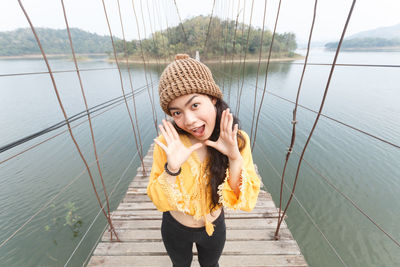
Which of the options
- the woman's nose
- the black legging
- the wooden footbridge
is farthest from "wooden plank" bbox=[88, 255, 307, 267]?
the woman's nose

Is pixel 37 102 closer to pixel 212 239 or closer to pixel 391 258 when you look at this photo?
pixel 212 239

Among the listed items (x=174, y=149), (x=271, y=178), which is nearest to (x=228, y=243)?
(x=174, y=149)

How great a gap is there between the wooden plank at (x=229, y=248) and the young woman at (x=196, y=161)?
64 cm

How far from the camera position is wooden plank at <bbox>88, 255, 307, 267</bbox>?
51.2 inches

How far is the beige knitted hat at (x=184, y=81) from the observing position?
72 cm

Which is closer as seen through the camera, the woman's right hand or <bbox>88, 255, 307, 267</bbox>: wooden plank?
the woman's right hand

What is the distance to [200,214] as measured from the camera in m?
0.84

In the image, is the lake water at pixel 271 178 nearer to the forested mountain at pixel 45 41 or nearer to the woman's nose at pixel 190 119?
the woman's nose at pixel 190 119

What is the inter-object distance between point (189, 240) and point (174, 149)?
1.78ft

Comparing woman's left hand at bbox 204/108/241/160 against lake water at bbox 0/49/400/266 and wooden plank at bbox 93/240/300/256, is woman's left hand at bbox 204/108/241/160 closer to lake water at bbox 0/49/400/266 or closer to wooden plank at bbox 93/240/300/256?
wooden plank at bbox 93/240/300/256

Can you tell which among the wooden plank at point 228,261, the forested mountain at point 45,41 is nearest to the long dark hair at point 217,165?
the wooden plank at point 228,261

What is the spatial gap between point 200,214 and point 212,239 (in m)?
0.22

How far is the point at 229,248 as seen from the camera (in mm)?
1392

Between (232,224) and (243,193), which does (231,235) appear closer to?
(232,224)
